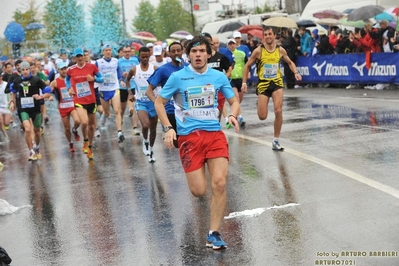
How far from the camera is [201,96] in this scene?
7293 millimetres

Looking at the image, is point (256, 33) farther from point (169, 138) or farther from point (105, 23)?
point (105, 23)

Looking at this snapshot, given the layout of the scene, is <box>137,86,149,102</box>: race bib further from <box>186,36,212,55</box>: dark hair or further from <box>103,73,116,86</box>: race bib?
<box>186,36,212,55</box>: dark hair

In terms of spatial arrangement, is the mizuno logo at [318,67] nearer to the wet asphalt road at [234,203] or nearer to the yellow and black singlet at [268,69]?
the wet asphalt road at [234,203]

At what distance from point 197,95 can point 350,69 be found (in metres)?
17.3

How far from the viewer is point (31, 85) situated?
14984mm

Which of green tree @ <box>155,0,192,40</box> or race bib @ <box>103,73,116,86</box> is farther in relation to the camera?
green tree @ <box>155,0,192,40</box>

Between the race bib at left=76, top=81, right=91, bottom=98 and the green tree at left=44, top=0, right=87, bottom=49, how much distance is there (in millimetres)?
44637

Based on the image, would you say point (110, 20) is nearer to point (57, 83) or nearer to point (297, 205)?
point (57, 83)

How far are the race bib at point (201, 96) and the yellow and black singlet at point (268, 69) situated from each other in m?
5.46

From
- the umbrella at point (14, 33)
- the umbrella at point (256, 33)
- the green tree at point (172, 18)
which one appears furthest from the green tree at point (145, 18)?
the umbrella at point (256, 33)

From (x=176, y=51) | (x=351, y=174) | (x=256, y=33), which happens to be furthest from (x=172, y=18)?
(x=351, y=174)

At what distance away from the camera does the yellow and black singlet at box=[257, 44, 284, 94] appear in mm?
12656

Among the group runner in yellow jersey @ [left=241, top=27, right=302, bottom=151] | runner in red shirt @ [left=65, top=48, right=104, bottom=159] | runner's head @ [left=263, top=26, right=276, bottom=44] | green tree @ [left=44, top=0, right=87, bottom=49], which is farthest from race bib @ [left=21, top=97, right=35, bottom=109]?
green tree @ [left=44, top=0, right=87, bottom=49]

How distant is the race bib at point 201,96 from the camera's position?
7.28m
